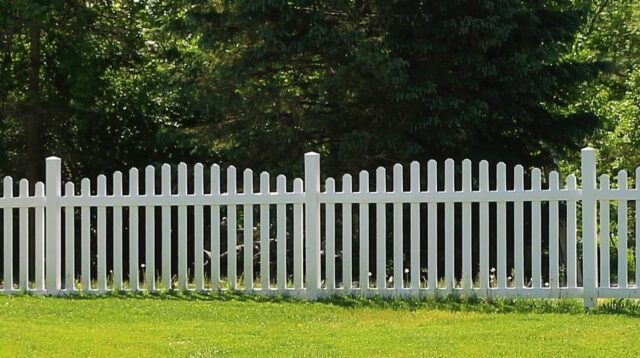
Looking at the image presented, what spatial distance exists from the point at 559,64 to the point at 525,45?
575mm

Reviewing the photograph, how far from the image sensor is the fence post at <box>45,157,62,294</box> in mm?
11203

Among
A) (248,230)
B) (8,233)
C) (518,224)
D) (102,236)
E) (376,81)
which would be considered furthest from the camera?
(376,81)

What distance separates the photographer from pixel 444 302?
33.9 feet

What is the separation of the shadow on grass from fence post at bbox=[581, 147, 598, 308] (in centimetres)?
16

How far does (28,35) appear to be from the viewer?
2084 cm

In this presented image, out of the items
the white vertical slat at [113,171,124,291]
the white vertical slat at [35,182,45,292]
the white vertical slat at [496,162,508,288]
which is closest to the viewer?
the white vertical slat at [496,162,508,288]

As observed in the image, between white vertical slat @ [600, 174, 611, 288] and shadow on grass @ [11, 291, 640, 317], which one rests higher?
white vertical slat @ [600, 174, 611, 288]

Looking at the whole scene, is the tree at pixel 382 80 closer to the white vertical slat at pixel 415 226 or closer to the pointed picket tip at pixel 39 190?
the white vertical slat at pixel 415 226

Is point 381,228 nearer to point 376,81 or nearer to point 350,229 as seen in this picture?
point 350,229

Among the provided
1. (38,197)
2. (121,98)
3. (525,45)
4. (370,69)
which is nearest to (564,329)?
(38,197)

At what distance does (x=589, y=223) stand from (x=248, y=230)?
3.17 meters

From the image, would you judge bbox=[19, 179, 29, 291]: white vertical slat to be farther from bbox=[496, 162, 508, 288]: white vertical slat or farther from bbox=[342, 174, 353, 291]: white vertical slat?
bbox=[496, 162, 508, 288]: white vertical slat

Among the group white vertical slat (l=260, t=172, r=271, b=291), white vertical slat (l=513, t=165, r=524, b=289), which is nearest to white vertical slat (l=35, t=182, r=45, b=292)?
white vertical slat (l=260, t=172, r=271, b=291)

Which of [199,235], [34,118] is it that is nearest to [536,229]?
[199,235]
